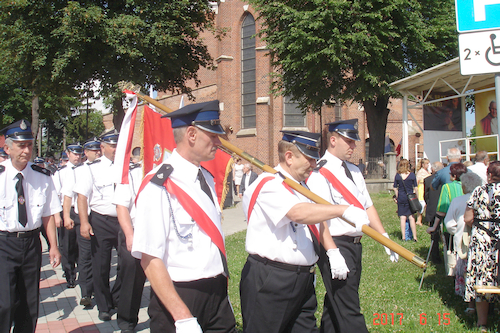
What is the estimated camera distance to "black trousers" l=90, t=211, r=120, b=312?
228 inches

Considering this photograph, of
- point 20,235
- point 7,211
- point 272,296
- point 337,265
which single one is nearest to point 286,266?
point 272,296

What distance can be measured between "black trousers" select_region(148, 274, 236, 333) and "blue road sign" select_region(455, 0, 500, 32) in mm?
3057

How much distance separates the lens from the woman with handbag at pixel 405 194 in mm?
10141

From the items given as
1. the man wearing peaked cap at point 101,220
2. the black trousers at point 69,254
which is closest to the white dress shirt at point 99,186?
the man wearing peaked cap at point 101,220

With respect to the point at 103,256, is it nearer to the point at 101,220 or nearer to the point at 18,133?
the point at 101,220

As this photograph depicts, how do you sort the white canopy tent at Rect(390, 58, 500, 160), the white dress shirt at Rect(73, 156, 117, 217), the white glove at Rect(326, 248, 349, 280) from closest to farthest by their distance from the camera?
the white glove at Rect(326, 248, 349, 280), the white dress shirt at Rect(73, 156, 117, 217), the white canopy tent at Rect(390, 58, 500, 160)

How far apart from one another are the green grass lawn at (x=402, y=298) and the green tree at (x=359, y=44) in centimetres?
1286

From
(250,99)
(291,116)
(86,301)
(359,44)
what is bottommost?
(86,301)

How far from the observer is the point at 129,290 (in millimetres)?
5055

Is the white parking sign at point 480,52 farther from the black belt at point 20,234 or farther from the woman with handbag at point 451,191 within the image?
the black belt at point 20,234

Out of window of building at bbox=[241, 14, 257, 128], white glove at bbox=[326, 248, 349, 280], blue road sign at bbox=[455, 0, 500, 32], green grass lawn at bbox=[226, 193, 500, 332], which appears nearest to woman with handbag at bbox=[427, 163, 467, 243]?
green grass lawn at bbox=[226, 193, 500, 332]

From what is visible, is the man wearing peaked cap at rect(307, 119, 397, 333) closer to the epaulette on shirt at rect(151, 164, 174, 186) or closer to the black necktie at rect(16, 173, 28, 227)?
the epaulette on shirt at rect(151, 164, 174, 186)

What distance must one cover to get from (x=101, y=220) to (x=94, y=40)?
1402cm

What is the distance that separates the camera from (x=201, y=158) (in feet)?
8.48
